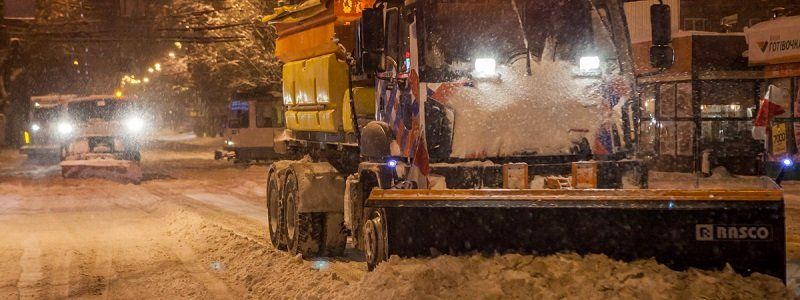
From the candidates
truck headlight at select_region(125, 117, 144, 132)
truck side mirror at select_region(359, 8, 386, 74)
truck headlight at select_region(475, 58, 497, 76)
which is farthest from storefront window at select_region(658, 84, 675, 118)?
truck side mirror at select_region(359, 8, 386, 74)

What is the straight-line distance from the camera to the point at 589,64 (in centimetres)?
816

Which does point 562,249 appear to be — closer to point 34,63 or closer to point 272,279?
point 272,279

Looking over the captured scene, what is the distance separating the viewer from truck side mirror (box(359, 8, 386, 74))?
26.1ft

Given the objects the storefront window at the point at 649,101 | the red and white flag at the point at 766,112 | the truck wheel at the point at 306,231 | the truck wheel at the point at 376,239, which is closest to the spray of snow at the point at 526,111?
the truck wheel at the point at 376,239

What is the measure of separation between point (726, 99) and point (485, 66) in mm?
17331

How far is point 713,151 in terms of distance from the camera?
75.2 ft

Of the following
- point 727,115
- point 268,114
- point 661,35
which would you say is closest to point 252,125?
point 268,114

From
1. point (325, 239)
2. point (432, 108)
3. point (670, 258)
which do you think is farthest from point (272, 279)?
point (670, 258)

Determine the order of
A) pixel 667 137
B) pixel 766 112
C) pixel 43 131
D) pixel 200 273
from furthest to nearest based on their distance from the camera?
pixel 43 131, pixel 667 137, pixel 766 112, pixel 200 273

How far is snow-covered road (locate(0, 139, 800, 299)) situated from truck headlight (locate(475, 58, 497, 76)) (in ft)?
5.88

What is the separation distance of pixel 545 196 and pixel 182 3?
31.4 metres

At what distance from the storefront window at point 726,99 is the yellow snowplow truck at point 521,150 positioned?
16.0 m

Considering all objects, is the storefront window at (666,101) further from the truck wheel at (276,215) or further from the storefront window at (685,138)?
the truck wheel at (276,215)

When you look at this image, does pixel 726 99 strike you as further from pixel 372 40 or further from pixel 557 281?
pixel 557 281
